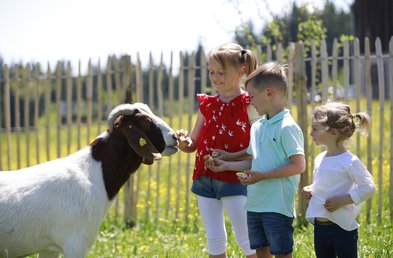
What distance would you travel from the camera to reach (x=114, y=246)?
291 inches

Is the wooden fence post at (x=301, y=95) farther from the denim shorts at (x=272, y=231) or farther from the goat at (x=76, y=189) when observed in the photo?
the denim shorts at (x=272, y=231)

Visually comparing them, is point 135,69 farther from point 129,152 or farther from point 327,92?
point 129,152

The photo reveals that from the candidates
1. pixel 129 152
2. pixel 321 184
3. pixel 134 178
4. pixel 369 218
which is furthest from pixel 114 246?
pixel 321 184

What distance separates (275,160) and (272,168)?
0.06 m

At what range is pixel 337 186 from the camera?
13.9ft

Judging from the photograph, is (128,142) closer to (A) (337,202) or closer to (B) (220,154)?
(B) (220,154)

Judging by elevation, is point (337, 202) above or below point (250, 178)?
below

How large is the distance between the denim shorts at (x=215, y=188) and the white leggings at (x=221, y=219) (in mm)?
37

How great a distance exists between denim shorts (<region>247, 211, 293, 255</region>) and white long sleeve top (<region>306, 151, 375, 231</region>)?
0.19 metres

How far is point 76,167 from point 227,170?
1.15m

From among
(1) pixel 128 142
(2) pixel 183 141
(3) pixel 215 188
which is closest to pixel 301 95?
(2) pixel 183 141

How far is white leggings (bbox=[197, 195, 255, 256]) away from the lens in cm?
482

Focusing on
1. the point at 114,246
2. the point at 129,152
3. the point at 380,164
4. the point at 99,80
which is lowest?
the point at 114,246

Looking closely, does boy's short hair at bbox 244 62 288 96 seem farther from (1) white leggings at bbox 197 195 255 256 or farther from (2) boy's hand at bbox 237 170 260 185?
(1) white leggings at bbox 197 195 255 256
